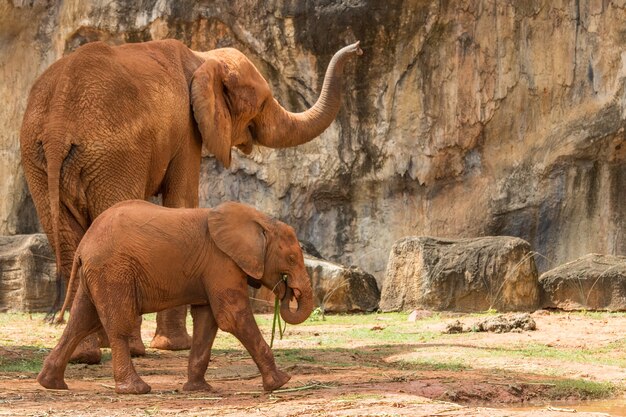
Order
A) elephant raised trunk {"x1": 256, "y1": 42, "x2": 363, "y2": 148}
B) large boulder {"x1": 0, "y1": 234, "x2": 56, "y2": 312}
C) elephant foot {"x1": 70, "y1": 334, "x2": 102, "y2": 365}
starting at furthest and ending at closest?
large boulder {"x1": 0, "y1": 234, "x2": 56, "y2": 312}
elephant raised trunk {"x1": 256, "y1": 42, "x2": 363, "y2": 148}
elephant foot {"x1": 70, "y1": 334, "x2": 102, "y2": 365}

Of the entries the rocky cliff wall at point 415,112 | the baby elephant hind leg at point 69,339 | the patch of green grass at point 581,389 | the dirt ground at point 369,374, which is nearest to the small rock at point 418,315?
the dirt ground at point 369,374

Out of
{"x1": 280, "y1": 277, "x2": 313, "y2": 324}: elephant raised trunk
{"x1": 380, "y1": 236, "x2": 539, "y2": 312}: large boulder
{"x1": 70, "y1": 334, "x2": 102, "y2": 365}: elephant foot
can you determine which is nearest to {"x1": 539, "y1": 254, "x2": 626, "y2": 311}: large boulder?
{"x1": 380, "y1": 236, "x2": 539, "y2": 312}: large boulder

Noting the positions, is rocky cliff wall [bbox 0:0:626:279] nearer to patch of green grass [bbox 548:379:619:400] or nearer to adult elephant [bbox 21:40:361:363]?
adult elephant [bbox 21:40:361:363]

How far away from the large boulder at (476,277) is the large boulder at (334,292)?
3.42 feet

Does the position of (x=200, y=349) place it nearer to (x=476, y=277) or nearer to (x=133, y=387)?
(x=133, y=387)

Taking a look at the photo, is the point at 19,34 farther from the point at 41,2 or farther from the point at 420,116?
the point at 420,116

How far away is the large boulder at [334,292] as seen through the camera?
56.6ft

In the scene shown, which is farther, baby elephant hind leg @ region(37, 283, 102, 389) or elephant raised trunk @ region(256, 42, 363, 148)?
elephant raised trunk @ region(256, 42, 363, 148)

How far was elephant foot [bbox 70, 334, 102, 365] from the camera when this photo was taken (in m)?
10.3

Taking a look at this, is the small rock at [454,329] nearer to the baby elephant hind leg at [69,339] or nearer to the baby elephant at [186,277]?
the baby elephant at [186,277]

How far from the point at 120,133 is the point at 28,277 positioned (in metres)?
6.58

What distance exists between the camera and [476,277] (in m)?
16.3

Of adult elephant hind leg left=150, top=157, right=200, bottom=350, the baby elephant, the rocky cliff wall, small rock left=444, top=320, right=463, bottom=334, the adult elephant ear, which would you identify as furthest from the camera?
the rocky cliff wall

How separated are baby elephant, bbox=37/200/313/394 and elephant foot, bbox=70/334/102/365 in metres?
1.47
